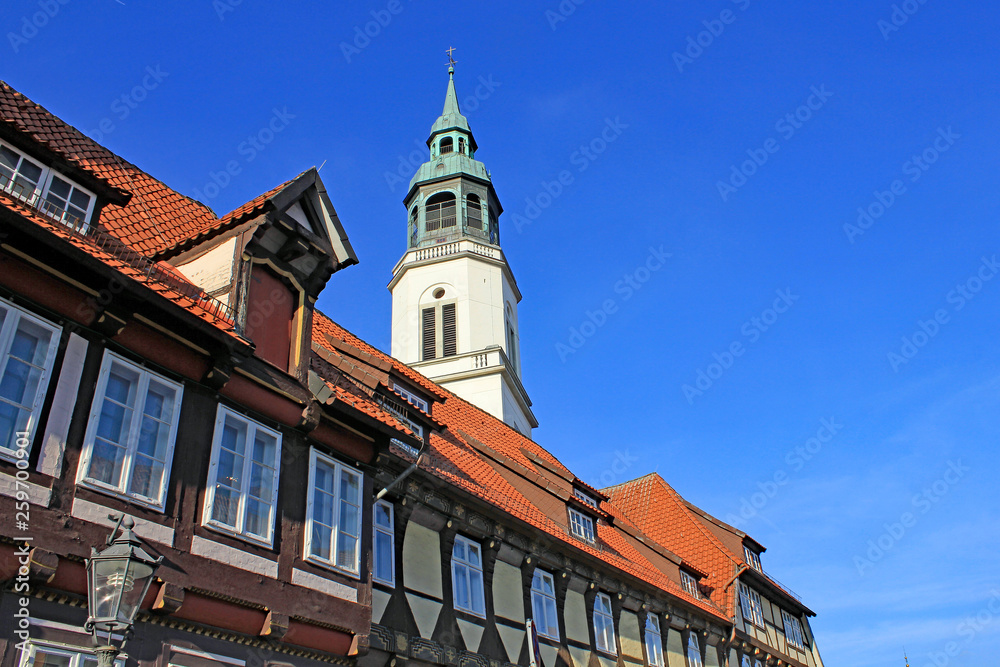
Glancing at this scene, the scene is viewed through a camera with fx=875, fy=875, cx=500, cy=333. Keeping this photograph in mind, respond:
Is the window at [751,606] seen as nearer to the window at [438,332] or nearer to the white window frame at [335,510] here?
the window at [438,332]

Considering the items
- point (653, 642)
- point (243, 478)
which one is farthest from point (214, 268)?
point (653, 642)

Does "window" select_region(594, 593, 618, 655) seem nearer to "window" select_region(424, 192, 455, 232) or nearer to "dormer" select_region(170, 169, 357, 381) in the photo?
"dormer" select_region(170, 169, 357, 381)

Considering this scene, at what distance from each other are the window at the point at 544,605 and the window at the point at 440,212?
29.7 m

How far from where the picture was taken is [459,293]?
42.6 metres

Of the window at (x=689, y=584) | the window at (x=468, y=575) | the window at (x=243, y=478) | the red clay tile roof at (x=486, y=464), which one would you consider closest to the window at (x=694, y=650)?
the red clay tile roof at (x=486, y=464)

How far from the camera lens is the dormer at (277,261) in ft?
39.5

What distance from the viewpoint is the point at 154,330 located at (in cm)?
1011

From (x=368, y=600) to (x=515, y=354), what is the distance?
32290mm

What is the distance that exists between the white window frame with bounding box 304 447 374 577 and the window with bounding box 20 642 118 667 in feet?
10.7

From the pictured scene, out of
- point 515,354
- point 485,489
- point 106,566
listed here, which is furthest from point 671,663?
point 515,354

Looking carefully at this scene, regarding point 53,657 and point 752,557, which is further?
point 752,557

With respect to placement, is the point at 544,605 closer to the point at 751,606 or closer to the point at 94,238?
the point at 94,238

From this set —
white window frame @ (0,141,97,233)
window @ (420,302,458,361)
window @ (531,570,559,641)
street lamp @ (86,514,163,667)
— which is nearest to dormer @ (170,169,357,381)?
white window frame @ (0,141,97,233)

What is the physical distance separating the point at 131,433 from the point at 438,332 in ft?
107
